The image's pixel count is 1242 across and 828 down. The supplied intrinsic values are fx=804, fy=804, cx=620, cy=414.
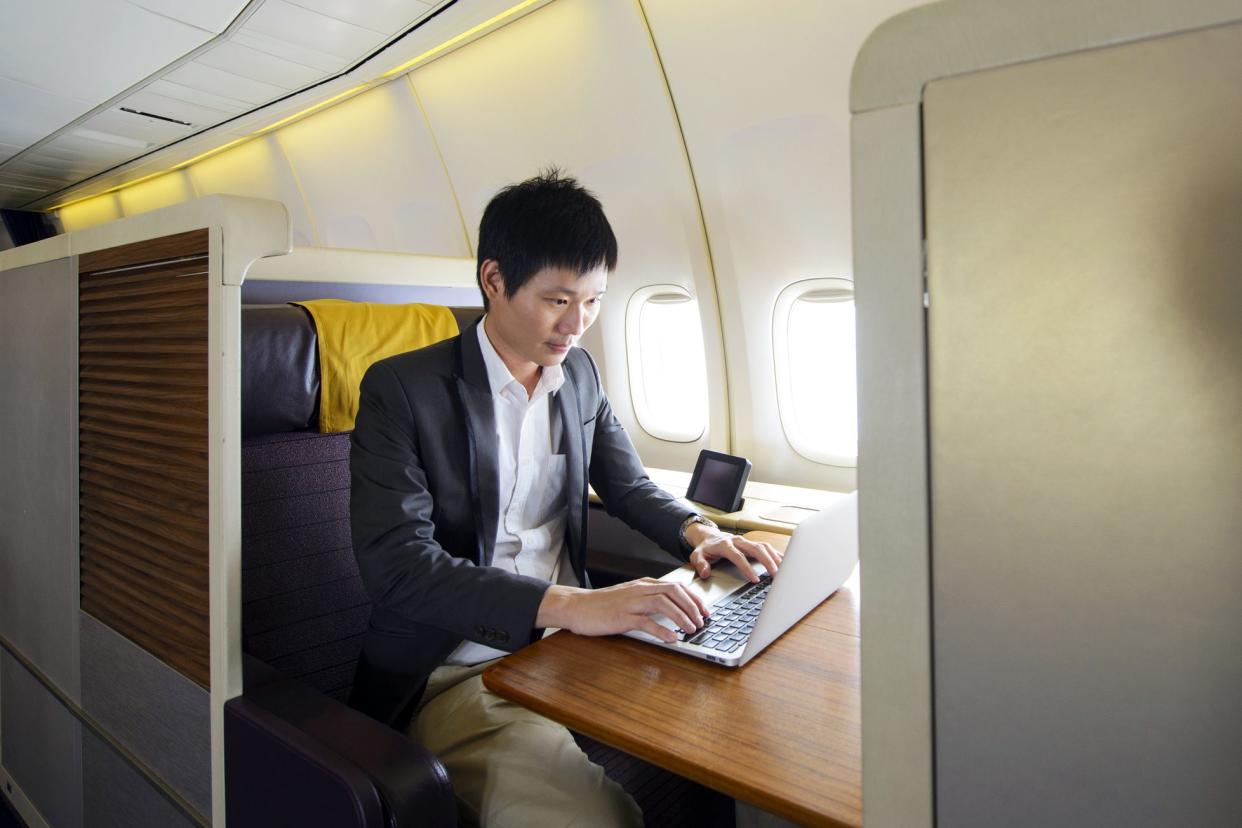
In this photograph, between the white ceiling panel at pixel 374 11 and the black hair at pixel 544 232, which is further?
the white ceiling panel at pixel 374 11

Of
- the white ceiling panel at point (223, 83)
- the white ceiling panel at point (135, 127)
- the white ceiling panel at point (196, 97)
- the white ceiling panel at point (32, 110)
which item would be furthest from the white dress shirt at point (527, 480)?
the white ceiling panel at point (135, 127)

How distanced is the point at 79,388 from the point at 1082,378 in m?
2.30

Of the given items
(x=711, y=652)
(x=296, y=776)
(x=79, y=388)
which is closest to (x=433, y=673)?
(x=296, y=776)

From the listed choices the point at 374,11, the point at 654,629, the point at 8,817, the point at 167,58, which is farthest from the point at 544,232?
the point at 167,58

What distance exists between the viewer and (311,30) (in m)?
4.34

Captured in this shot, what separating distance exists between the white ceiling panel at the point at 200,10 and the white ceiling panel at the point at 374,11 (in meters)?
0.39

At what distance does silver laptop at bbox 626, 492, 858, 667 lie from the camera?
1406 mm

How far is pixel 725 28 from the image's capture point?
11.1ft

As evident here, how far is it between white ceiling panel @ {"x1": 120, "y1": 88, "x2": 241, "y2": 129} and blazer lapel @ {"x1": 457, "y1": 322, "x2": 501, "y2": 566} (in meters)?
5.13

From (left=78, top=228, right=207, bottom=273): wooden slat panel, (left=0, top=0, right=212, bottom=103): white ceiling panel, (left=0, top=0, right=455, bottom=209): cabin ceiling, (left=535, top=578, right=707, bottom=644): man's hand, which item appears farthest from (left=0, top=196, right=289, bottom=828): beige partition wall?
(left=0, top=0, right=212, bottom=103): white ceiling panel

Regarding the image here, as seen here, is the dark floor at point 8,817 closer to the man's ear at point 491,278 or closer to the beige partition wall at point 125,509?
the beige partition wall at point 125,509

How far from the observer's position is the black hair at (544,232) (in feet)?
6.04

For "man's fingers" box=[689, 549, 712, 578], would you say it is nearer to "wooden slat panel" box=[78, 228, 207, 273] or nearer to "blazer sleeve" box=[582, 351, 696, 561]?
"blazer sleeve" box=[582, 351, 696, 561]

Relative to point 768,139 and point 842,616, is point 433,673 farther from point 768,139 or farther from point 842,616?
point 768,139
